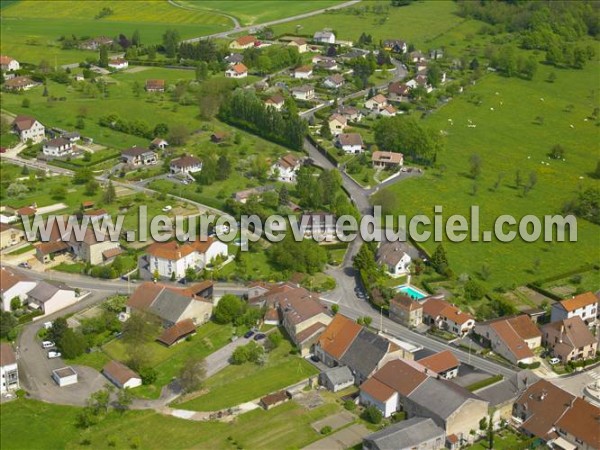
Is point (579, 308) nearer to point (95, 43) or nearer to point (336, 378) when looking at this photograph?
point (336, 378)

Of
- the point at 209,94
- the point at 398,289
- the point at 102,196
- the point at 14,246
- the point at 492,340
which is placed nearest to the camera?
the point at 492,340

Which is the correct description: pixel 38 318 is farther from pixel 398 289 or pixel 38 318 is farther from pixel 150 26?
pixel 150 26

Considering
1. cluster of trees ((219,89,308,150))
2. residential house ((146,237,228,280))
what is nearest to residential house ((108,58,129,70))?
cluster of trees ((219,89,308,150))

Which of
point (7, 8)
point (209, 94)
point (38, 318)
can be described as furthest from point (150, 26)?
point (38, 318)

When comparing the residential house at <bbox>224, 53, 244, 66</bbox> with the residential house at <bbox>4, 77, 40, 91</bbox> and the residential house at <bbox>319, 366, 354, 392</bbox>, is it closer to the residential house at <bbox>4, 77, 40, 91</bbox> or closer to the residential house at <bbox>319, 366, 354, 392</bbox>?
the residential house at <bbox>4, 77, 40, 91</bbox>

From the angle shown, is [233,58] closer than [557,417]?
No

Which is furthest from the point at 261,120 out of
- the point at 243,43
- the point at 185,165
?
the point at 243,43
